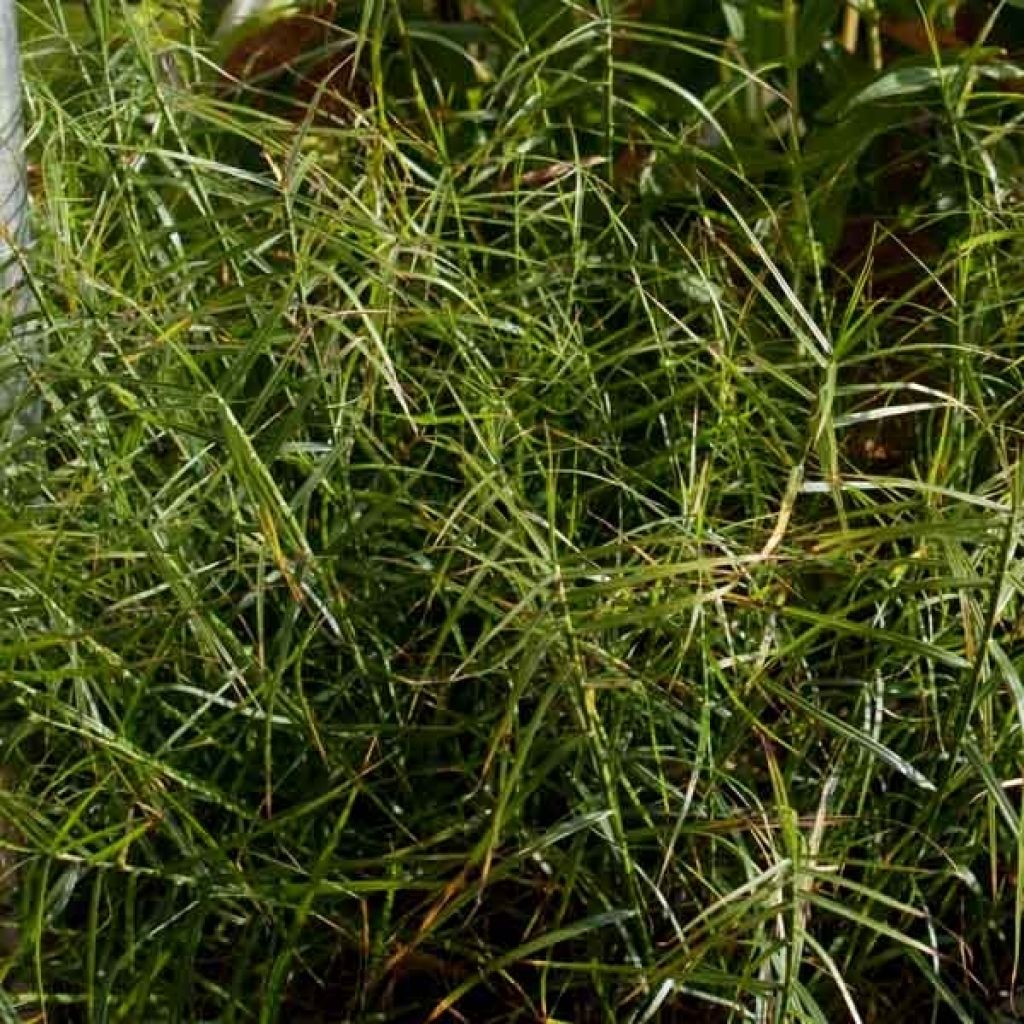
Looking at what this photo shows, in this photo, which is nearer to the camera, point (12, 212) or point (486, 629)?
point (486, 629)

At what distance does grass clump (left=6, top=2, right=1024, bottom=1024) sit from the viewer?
1.27 m

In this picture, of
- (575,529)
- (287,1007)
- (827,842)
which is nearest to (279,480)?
(575,529)

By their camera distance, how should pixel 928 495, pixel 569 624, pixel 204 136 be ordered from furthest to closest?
1. pixel 204 136
2. pixel 928 495
3. pixel 569 624

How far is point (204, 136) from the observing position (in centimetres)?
185

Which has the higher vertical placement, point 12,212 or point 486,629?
point 12,212

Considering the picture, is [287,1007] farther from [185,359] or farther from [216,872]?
[185,359]

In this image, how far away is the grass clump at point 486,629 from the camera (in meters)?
1.27

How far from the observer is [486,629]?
52.8 inches

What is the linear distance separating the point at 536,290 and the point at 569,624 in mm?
410

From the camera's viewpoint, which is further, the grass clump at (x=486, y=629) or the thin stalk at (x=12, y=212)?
the thin stalk at (x=12, y=212)

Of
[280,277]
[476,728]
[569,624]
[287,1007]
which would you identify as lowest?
[287,1007]

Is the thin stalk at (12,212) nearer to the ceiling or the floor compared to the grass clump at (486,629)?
nearer to the ceiling

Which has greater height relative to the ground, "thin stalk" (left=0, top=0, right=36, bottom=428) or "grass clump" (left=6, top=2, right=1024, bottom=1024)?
"thin stalk" (left=0, top=0, right=36, bottom=428)

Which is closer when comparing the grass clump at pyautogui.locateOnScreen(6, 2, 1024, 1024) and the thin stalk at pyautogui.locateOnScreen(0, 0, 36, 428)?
the grass clump at pyautogui.locateOnScreen(6, 2, 1024, 1024)
